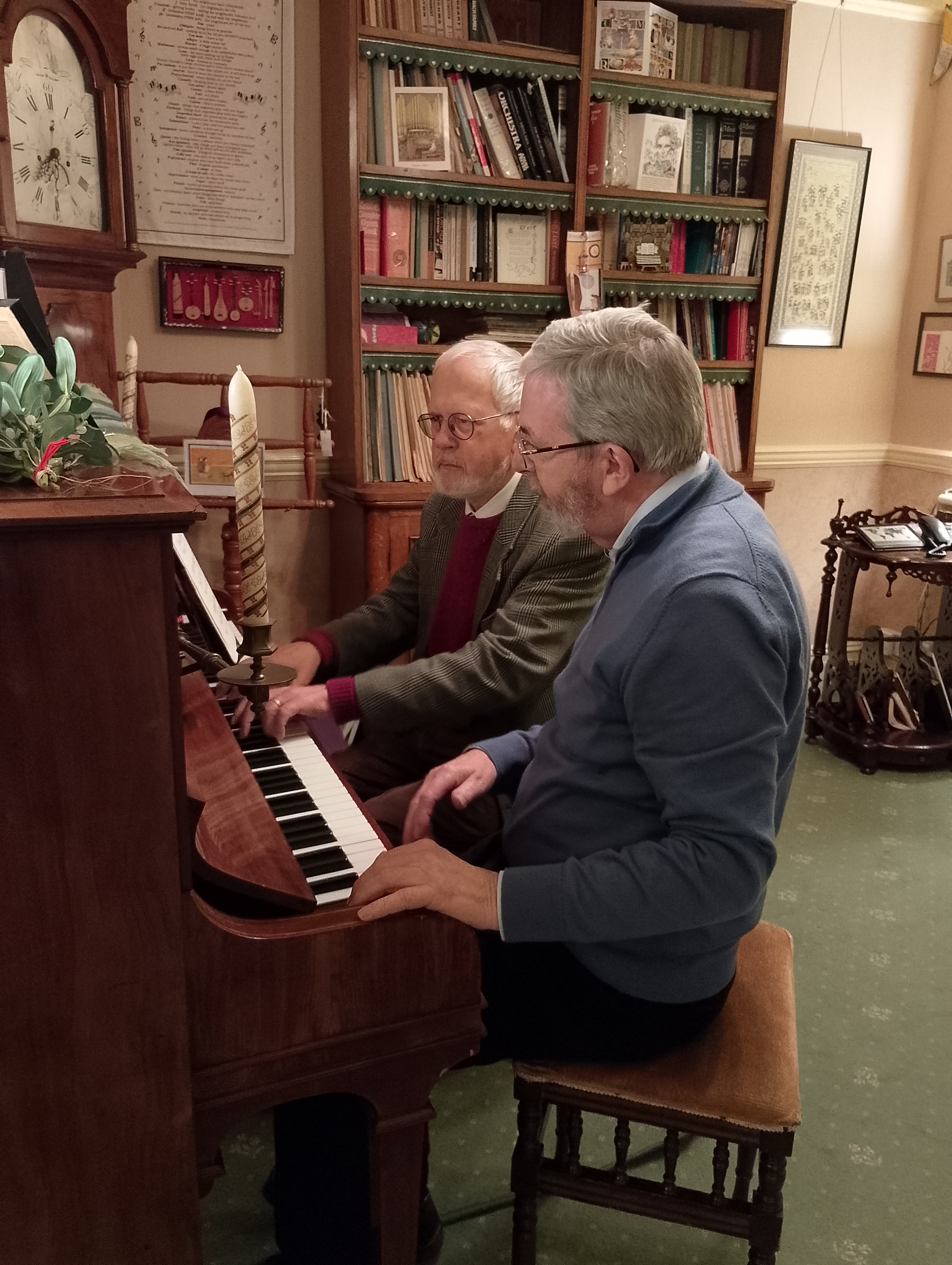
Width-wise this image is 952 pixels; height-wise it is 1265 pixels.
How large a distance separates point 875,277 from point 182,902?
12.6 feet

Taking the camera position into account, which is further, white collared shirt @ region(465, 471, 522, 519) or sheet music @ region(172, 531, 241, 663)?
white collared shirt @ region(465, 471, 522, 519)

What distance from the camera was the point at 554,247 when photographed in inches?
115

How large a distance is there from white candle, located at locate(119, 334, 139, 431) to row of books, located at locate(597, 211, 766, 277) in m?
1.67

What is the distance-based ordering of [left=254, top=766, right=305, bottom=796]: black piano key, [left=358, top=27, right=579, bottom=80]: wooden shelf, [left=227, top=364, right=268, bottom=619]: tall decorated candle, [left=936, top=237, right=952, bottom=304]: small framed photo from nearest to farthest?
1. [left=227, top=364, right=268, bottom=619]: tall decorated candle
2. [left=254, top=766, right=305, bottom=796]: black piano key
3. [left=358, top=27, right=579, bottom=80]: wooden shelf
4. [left=936, top=237, right=952, bottom=304]: small framed photo

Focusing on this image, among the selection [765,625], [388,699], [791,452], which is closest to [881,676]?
[791,452]

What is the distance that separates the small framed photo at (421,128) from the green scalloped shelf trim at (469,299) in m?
0.33

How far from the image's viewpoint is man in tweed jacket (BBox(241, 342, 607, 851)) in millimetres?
1554

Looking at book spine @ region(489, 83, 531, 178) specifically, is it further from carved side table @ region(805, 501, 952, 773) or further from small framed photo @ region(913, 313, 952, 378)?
small framed photo @ region(913, 313, 952, 378)

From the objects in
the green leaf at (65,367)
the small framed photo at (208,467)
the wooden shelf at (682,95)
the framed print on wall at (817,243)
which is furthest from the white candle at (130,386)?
the framed print on wall at (817,243)

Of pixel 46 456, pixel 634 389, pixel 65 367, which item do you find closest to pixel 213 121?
pixel 634 389

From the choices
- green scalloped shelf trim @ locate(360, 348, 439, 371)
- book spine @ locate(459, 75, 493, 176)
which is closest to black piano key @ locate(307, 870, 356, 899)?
green scalloped shelf trim @ locate(360, 348, 439, 371)

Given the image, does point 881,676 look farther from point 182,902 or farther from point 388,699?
point 182,902

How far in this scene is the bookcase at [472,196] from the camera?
8.63ft

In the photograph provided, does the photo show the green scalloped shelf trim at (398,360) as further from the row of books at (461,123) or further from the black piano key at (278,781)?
the black piano key at (278,781)
